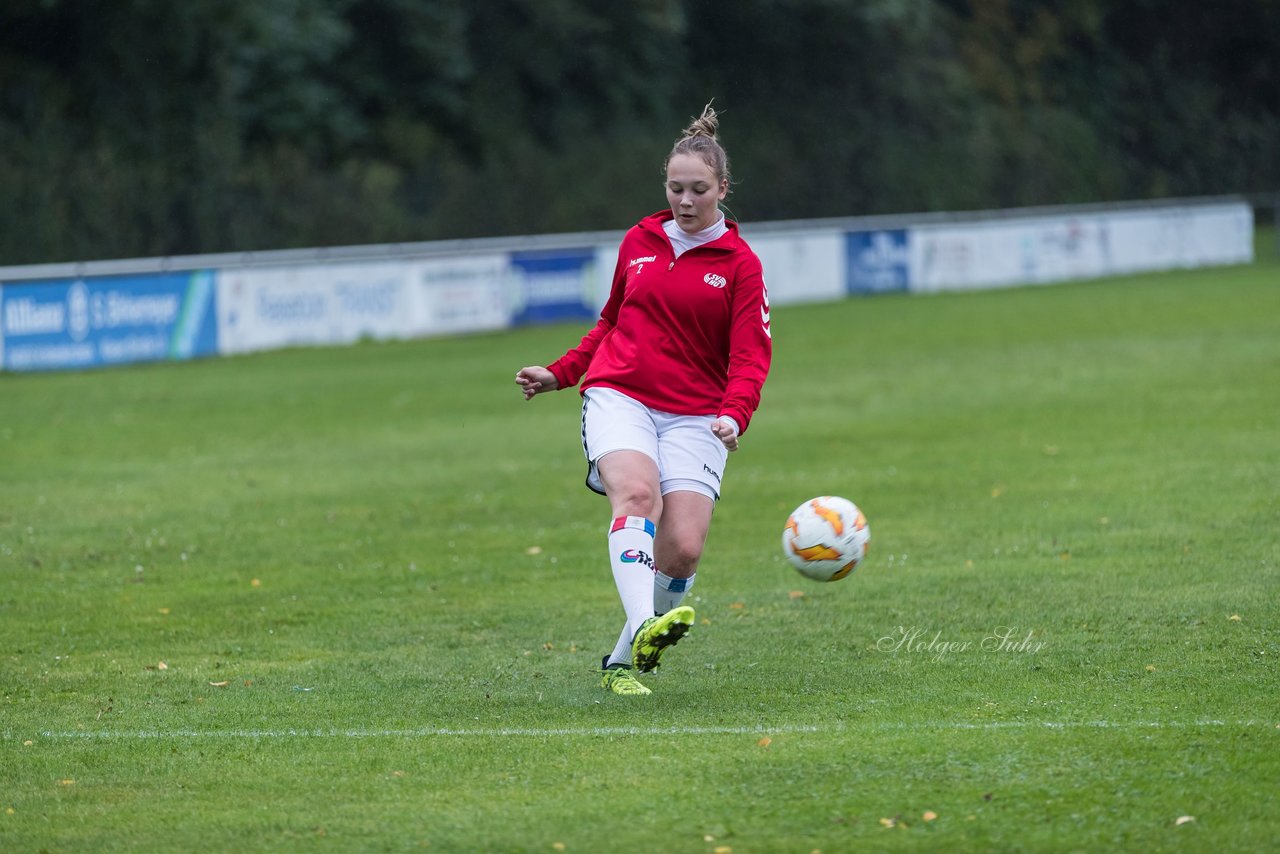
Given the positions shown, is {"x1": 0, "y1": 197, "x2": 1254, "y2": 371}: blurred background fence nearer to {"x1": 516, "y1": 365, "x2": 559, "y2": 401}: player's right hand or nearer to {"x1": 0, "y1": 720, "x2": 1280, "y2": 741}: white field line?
{"x1": 516, "y1": 365, "x2": 559, "y2": 401}: player's right hand

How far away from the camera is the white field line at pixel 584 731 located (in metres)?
6.39

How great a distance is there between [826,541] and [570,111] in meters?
39.6

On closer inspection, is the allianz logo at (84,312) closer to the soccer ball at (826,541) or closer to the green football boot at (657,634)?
the soccer ball at (826,541)

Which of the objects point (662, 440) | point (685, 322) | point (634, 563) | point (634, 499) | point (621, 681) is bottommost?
point (621, 681)

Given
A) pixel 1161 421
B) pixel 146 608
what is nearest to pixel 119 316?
pixel 1161 421

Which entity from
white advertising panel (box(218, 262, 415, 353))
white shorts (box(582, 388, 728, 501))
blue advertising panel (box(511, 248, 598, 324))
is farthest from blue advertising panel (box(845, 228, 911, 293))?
white shorts (box(582, 388, 728, 501))

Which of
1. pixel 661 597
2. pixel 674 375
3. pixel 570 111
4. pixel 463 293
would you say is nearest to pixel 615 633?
pixel 661 597

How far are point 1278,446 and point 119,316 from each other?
16594 mm

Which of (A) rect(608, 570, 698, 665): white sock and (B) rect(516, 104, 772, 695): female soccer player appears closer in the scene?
(B) rect(516, 104, 772, 695): female soccer player

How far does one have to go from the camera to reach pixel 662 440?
23.7 ft

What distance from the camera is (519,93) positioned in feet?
147

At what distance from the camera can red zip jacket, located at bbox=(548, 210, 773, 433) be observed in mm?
7156

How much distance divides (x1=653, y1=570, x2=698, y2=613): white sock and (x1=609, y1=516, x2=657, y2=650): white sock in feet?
Answer: 1.12

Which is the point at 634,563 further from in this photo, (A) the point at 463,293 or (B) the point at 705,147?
(A) the point at 463,293
